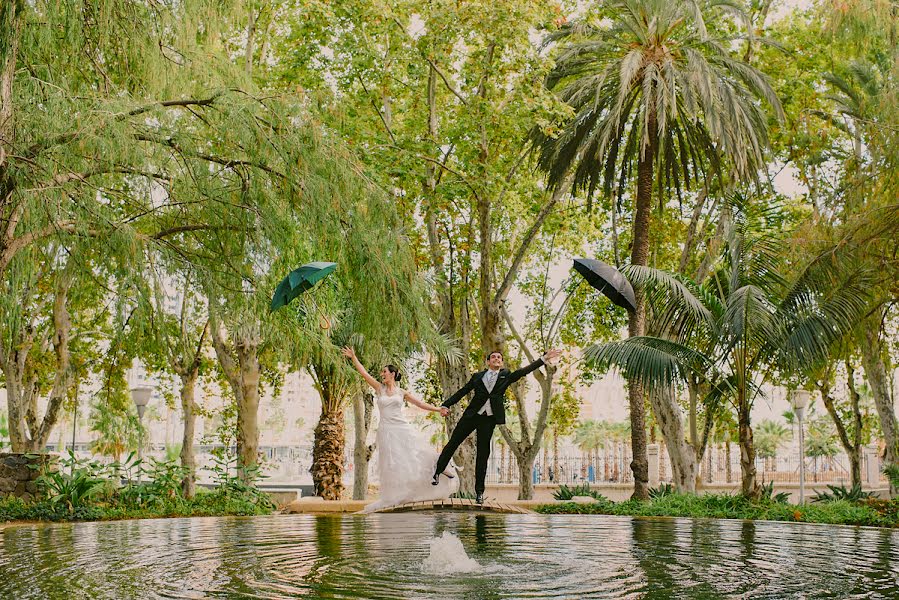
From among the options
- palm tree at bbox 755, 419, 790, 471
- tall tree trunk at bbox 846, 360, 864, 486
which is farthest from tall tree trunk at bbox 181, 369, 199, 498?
palm tree at bbox 755, 419, 790, 471

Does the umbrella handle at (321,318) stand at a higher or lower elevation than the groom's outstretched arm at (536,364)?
higher

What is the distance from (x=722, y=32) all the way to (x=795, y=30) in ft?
8.38

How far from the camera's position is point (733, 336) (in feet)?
50.3

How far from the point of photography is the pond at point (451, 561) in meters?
6.07

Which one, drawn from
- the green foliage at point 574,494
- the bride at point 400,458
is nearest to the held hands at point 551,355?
the bride at point 400,458

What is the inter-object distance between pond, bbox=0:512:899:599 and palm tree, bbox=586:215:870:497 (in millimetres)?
3888

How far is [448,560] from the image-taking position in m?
7.55

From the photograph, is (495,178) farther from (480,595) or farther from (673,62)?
(480,595)

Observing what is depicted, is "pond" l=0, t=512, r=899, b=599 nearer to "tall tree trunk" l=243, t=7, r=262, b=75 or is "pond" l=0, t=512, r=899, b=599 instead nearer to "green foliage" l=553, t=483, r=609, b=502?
"green foliage" l=553, t=483, r=609, b=502

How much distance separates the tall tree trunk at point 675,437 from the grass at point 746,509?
15.2ft

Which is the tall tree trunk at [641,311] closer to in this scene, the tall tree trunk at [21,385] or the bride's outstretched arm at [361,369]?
the bride's outstretched arm at [361,369]

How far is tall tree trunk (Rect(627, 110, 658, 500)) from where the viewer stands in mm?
17453

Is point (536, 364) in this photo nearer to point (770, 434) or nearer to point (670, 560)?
point (670, 560)

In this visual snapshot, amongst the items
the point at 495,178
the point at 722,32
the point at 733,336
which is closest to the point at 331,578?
the point at 733,336
